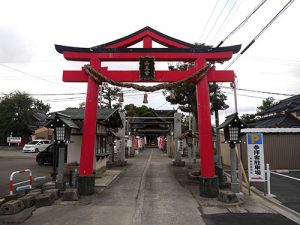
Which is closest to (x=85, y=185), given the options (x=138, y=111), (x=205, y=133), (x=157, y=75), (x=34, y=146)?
(x=205, y=133)

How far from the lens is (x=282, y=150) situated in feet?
66.3

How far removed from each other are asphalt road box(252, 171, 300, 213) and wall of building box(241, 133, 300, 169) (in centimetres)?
464

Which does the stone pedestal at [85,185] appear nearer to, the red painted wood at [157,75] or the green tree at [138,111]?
the red painted wood at [157,75]

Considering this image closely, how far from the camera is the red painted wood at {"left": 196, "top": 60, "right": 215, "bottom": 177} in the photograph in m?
10.6

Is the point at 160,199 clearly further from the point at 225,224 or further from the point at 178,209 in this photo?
the point at 225,224

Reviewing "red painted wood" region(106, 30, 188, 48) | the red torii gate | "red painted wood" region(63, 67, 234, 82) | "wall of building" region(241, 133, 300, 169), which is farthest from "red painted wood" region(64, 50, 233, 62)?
"wall of building" region(241, 133, 300, 169)

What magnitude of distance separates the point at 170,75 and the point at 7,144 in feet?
146

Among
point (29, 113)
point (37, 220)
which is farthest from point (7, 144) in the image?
point (37, 220)

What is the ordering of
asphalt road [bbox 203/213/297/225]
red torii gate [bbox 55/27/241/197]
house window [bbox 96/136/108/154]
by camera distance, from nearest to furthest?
asphalt road [bbox 203/213/297/225] → red torii gate [bbox 55/27/241/197] → house window [bbox 96/136/108/154]

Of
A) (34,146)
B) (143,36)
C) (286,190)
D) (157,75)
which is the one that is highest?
(143,36)

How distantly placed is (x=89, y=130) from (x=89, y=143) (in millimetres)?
519

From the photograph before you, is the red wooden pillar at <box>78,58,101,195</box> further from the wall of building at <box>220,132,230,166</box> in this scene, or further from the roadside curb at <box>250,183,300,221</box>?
the wall of building at <box>220,132,230,166</box>

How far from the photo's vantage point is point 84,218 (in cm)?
767

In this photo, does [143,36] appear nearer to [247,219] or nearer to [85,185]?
Result: [85,185]
